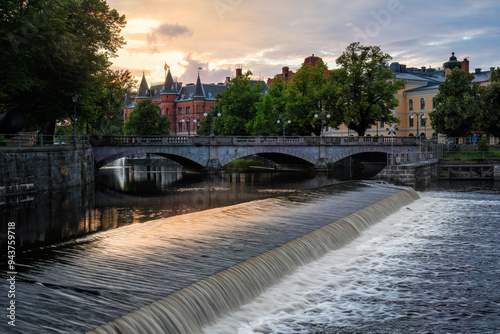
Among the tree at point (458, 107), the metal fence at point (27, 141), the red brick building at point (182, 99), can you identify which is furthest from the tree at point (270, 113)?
the red brick building at point (182, 99)

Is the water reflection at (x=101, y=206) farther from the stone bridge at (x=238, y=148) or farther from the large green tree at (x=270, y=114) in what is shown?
the large green tree at (x=270, y=114)

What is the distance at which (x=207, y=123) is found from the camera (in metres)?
108

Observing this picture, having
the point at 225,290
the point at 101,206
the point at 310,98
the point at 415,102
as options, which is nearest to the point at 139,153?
the point at 101,206

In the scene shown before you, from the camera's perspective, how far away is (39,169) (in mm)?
31328

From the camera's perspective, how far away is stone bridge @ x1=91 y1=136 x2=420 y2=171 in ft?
176

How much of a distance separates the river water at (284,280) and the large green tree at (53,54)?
32.3 ft

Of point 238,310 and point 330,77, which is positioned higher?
point 330,77

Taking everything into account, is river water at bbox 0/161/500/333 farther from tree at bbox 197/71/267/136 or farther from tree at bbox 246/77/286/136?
tree at bbox 197/71/267/136

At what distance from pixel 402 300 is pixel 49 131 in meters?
38.1

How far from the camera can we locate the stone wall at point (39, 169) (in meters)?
28.1

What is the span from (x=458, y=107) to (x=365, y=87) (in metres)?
12.4

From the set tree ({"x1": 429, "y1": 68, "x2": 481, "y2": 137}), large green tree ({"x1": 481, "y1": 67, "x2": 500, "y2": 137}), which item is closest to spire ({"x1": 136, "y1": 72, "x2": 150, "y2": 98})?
tree ({"x1": 429, "y1": 68, "x2": 481, "y2": 137})

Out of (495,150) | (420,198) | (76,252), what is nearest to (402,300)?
(76,252)

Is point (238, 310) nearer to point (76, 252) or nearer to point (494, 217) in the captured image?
point (76, 252)
